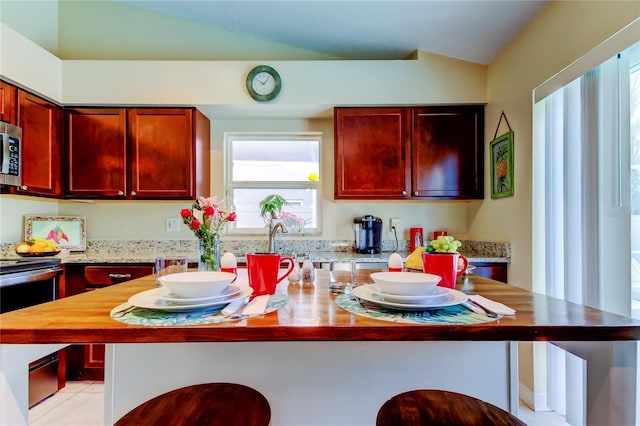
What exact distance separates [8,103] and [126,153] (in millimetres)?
687

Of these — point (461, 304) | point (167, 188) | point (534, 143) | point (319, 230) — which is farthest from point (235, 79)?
point (461, 304)

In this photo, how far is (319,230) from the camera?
8.95 feet

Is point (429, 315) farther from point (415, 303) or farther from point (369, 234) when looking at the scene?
point (369, 234)

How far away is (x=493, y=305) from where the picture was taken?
741mm

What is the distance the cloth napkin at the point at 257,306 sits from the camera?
69cm

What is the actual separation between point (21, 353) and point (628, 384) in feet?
4.27

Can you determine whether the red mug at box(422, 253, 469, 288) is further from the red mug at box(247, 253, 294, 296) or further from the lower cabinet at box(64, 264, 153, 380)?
the lower cabinet at box(64, 264, 153, 380)

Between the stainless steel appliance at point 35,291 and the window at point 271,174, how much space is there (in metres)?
1.31

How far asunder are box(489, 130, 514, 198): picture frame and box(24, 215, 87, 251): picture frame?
11.0 ft

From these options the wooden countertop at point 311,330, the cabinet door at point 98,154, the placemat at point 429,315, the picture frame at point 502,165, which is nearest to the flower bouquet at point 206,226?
the wooden countertop at point 311,330

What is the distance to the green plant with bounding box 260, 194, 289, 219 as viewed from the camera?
2611mm

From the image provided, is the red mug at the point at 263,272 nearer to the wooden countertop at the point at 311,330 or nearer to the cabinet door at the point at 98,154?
the wooden countertop at the point at 311,330

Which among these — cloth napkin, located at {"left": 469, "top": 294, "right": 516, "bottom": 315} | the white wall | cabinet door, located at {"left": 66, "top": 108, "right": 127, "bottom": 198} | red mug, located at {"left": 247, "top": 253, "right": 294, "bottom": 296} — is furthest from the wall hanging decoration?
cabinet door, located at {"left": 66, "top": 108, "right": 127, "bottom": 198}

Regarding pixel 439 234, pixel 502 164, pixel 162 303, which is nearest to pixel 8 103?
pixel 162 303
